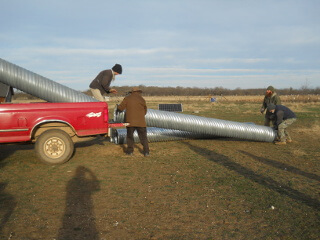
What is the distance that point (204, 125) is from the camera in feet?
29.7

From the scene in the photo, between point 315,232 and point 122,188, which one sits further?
point 122,188

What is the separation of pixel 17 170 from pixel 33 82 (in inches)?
94.3

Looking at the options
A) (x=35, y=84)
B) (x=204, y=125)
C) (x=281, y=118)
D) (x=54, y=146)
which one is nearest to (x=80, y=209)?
(x=54, y=146)

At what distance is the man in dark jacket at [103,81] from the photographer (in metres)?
8.07

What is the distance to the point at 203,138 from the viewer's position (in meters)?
10.5

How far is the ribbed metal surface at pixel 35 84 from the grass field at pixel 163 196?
171 centimetres

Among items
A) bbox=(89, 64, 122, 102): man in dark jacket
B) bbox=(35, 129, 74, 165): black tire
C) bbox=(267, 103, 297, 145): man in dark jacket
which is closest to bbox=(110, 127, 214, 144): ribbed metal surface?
bbox=(89, 64, 122, 102): man in dark jacket

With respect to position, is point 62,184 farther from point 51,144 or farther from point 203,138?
point 203,138

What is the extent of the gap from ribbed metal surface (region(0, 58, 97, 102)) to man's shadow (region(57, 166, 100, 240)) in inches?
99.8

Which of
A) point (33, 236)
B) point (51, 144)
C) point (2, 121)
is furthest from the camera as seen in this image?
point (51, 144)

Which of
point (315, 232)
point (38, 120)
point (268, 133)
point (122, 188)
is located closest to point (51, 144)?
point (38, 120)

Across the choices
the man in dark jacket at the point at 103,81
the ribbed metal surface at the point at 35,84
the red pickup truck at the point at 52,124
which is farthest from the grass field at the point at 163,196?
the man in dark jacket at the point at 103,81

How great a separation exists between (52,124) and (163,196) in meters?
3.46

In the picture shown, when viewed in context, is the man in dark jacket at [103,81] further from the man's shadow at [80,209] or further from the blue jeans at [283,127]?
the blue jeans at [283,127]
